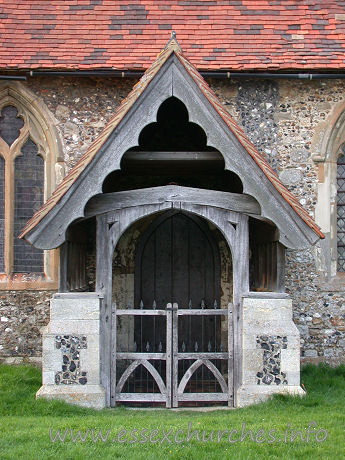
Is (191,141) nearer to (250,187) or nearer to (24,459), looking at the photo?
(250,187)

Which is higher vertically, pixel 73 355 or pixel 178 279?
pixel 178 279

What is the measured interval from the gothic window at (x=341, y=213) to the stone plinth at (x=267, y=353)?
9.80ft

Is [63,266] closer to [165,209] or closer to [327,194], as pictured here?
[165,209]

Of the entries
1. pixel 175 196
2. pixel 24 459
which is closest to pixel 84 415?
pixel 24 459

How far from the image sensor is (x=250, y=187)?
6.77 m

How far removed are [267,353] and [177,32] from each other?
551 centimetres

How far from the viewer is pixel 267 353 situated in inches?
274

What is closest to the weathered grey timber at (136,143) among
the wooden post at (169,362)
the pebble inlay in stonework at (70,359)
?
the pebble inlay in stonework at (70,359)

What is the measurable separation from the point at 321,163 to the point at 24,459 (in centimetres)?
652

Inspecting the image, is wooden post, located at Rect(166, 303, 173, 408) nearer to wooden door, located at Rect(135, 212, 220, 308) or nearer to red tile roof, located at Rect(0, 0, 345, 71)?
wooden door, located at Rect(135, 212, 220, 308)

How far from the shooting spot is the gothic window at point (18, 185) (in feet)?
31.1

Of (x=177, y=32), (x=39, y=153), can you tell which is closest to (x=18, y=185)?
(x=39, y=153)

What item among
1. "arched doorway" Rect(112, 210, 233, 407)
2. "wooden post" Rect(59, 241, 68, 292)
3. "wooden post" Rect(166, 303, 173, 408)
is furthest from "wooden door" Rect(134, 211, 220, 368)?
"wooden post" Rect(59, 241, 68, 292)

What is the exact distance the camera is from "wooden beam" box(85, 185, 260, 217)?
7.07 meters
